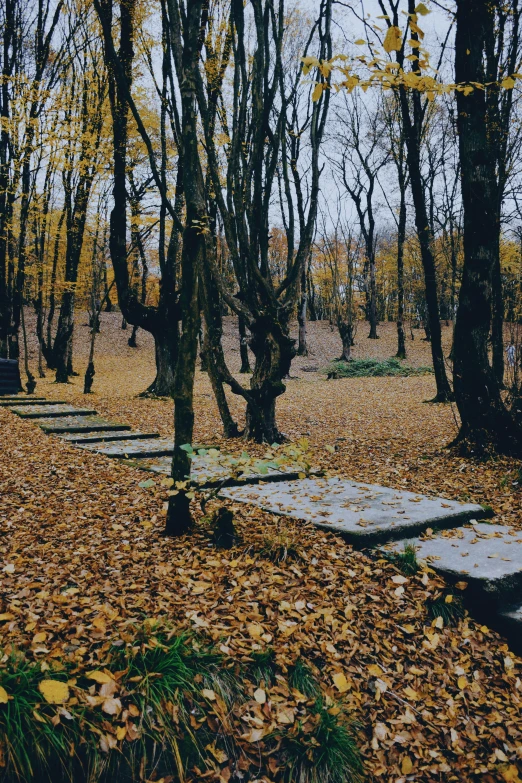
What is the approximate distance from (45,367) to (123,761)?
22.4 metres

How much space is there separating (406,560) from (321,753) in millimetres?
1373

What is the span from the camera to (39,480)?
5.04 metres

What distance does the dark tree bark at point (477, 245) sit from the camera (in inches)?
241

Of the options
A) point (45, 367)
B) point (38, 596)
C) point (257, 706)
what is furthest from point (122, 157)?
point (45, 367)

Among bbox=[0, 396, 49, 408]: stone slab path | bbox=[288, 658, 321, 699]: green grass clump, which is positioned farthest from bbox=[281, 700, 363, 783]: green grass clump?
bbox=[0, 396, 49, 408]: stone slab path

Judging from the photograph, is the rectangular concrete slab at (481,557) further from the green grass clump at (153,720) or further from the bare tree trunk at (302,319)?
the bare tree trunk at (302,319)

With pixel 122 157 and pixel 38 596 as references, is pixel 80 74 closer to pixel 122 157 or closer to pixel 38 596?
pixel 122 157

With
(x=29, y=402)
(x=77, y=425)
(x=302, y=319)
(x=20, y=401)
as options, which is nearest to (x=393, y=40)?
(x=77, y=425)

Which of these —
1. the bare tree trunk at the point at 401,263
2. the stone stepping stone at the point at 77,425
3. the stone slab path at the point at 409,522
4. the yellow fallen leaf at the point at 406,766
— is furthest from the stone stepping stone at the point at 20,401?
the bare tree trunk at the point at 401,263

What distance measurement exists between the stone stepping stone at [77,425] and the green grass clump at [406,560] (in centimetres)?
541

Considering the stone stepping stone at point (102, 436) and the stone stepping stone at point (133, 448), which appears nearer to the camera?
the stone stepping stone at point (133, 448)

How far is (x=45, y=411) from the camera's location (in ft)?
29.6

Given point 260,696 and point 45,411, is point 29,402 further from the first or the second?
point 260,696

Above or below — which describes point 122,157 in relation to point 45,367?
above
